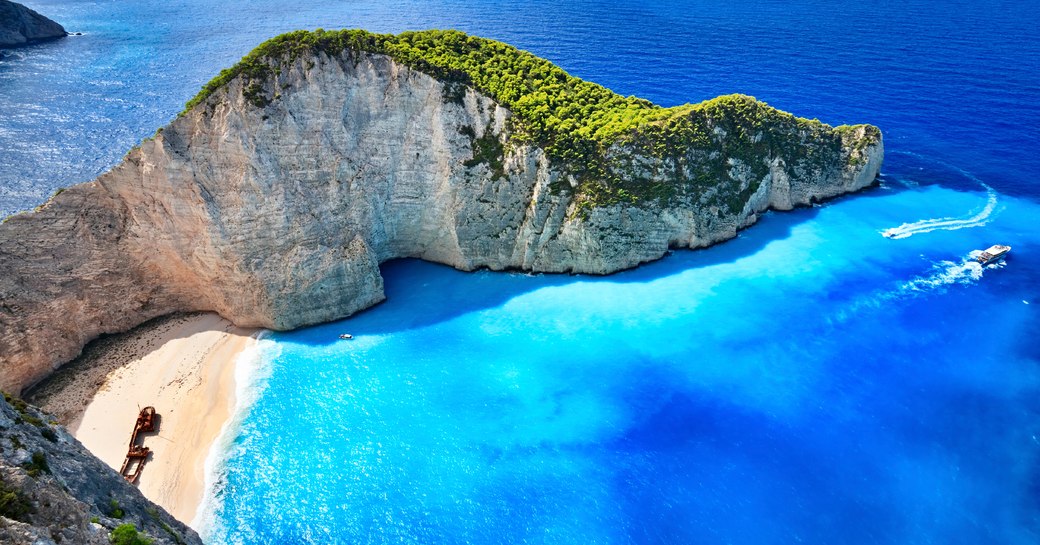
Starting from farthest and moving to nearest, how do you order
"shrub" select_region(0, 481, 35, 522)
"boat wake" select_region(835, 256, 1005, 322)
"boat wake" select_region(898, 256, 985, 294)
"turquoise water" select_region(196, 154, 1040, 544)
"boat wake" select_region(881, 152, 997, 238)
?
"boat wake" select_region(881, 152, 997, 238), "boat wake" select_region(898, 256, 985, 294), "boat wake" select_region(835, 256, 1005, 322), "turquoise water" select_region(196, 154, 1040, 544), "shrub" select_region(0, 481, 35, 522)

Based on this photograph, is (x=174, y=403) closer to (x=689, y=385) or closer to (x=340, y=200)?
(x=340, y=200)

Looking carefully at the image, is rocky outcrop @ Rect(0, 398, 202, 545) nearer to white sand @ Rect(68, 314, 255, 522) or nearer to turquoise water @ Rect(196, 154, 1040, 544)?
turquoise water @ Rect(196, 154, 1040, 544)

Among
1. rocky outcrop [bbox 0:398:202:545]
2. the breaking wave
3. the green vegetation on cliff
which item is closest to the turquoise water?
the breaking wave

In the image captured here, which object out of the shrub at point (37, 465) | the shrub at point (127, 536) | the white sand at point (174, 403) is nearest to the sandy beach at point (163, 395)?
the white sand at point (174, 403)

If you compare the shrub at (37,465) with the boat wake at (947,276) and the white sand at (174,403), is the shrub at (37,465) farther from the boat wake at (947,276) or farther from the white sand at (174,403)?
the boat wake at (947,276)

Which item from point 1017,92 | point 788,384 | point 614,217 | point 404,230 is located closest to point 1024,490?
point 788,384

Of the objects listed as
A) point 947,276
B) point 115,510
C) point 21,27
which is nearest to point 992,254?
point 947,276
